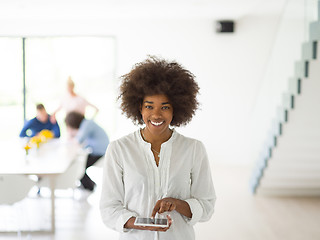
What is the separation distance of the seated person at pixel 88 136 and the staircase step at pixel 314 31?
307 centimetres

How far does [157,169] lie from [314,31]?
260 centimetres

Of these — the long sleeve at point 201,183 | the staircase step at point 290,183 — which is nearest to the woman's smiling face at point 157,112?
the long sleeve at point 201,183

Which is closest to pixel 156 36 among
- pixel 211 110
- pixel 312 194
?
pixel 211 110

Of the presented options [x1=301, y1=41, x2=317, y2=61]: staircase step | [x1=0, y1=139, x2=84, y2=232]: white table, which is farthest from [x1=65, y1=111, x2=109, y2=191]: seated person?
[x1=301, y1=41, x2=317, y2=61]: staircase step

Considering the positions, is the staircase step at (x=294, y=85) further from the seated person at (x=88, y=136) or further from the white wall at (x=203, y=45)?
the white wall at (x=203, y=45)

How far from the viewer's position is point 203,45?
26.5ft

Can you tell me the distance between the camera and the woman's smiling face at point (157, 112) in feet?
5.77

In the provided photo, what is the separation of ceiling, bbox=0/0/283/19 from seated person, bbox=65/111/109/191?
1677 millimetres

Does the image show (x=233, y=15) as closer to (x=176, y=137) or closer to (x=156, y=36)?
(x=156, y=36)

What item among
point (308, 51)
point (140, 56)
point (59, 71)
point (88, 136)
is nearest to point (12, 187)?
point (88, 136)

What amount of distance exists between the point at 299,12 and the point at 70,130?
11.0ft

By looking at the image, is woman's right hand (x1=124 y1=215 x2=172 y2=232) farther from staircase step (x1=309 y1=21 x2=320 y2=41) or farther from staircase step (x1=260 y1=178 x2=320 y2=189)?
staircase step (x1=260 y1=178 x2=320 y2=189)

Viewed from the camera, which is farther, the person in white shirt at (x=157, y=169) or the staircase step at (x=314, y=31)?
the staircase step at (x=314, y=31)

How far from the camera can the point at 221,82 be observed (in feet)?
26.8
